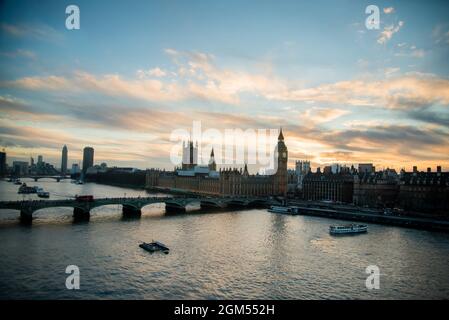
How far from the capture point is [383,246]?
123 feet

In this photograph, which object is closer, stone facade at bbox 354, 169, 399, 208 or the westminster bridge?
the westminster bridge

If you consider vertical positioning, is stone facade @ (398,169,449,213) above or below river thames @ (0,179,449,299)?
above

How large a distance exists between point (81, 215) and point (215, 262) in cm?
2969

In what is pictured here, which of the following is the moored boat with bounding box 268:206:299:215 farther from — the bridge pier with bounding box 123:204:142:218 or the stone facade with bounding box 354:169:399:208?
the bridge pier with bounding box 123:204:142:218

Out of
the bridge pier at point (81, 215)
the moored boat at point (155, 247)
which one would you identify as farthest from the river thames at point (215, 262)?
the bridge pier at point (81, 215)

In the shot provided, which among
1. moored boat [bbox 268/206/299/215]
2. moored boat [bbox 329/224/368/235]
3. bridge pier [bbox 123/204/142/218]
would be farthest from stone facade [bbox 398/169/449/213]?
bridge pier [bbox 123/204/142/218]

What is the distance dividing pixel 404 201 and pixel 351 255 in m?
42.1

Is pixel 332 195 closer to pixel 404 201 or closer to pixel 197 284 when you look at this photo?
pixel 404 201

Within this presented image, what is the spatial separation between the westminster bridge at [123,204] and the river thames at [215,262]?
2021 mm

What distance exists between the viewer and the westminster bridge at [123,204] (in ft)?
151

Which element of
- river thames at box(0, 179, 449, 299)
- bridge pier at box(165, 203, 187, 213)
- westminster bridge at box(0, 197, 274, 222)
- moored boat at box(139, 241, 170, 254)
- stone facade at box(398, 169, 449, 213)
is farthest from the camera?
bridge pier at box(165, 203, 187, 213)

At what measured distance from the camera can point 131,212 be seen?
2308 inches

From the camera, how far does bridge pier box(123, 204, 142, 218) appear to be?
2209 inches
